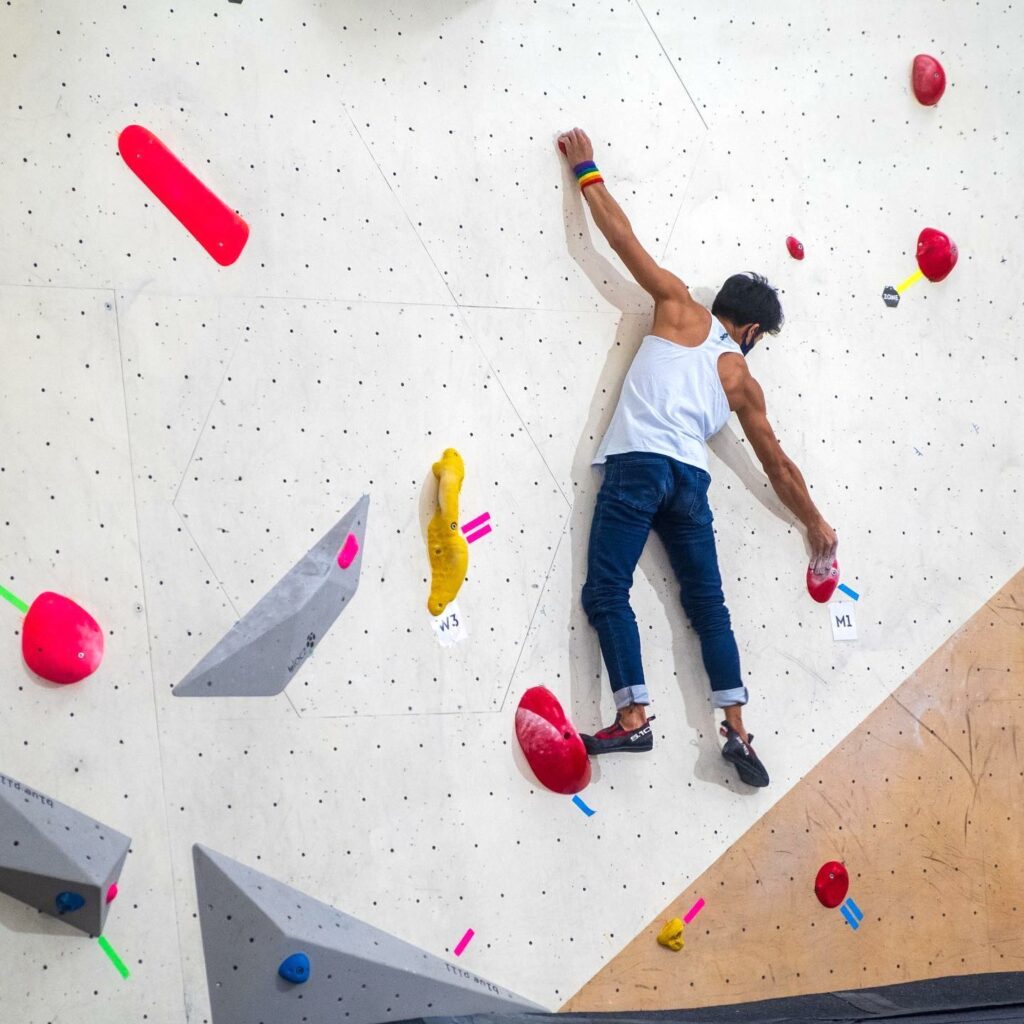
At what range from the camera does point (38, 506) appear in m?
2.27

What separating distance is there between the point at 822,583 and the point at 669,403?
0.66 metres

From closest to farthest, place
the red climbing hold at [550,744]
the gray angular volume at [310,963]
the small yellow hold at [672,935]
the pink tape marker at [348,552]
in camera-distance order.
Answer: the gray angular volume at [310,963] < the pink tape marker at [348,552] < the red climbing hold at [550,744] < the small yellow hold at [672,935]

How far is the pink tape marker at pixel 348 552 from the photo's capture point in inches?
98.2

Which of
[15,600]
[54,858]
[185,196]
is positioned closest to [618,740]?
[54,858]

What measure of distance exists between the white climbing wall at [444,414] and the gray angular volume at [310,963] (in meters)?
0.03

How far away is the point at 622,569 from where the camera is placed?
267 cm

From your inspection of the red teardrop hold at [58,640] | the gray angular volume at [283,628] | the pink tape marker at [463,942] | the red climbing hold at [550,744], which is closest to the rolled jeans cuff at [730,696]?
the red climbing hold at [550,744]

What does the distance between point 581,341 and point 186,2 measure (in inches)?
42.3

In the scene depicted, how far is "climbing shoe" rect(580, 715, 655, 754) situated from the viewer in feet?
8.66

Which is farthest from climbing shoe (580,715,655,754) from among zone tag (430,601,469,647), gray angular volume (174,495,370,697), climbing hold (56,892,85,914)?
climbing hold (56,892,85,914)

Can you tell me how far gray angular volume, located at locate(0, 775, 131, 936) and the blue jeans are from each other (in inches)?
42.8

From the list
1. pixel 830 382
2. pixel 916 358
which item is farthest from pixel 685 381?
pixel 916 358

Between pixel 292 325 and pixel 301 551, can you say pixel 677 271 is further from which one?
pixel 301 551

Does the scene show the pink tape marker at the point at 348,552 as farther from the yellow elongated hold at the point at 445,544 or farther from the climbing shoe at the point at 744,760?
the climbing shoe at the point at 744,760
